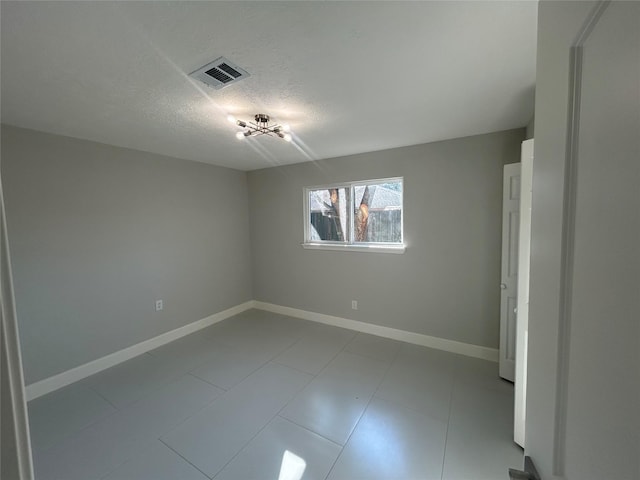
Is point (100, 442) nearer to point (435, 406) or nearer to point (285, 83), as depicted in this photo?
point (435, 406)

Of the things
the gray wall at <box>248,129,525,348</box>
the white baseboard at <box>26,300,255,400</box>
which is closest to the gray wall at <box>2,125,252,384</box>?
the white baseboard at <box>26,300,255,400</box>

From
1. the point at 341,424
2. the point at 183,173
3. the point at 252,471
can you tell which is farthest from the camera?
the point at 183,173

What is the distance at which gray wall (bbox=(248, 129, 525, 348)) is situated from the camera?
261 centimetres

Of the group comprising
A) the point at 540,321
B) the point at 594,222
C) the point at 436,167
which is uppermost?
the point at 436,167

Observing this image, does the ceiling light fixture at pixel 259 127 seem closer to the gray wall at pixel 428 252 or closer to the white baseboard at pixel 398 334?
the gray wall at pixel 428 252

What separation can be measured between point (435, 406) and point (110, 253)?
3.41m

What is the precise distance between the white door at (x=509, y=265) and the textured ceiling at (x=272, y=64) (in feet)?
1.91

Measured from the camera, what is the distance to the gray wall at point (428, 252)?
8.57ft

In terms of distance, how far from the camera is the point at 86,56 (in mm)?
1304

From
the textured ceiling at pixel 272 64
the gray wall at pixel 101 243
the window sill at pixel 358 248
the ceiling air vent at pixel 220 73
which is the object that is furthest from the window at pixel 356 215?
the ceiling air vent at pixel 220 73

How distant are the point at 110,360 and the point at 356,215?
3.20 meters

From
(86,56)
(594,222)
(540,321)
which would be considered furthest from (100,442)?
(594,222)

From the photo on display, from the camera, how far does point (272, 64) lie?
4.55ft

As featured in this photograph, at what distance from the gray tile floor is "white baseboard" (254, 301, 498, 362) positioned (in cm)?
10
